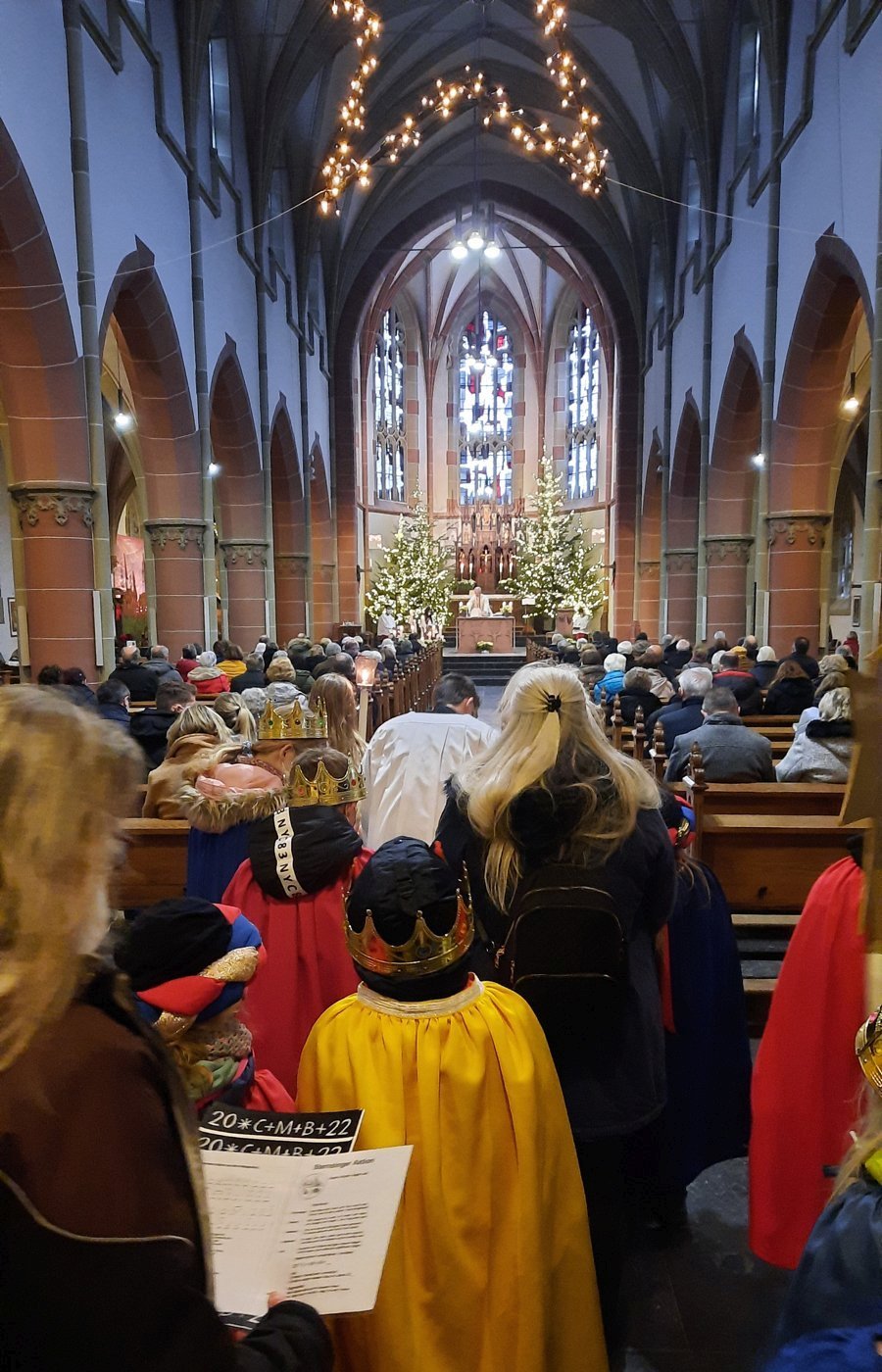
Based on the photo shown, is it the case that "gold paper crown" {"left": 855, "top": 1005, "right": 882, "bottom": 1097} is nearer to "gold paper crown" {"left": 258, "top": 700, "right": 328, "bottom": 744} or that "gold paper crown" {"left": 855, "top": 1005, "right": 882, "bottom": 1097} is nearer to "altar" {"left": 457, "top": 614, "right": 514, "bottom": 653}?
"gold paper crown" {"left": 258, "top": 700, "right": 328, "bottom": 744}

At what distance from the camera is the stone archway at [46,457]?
28.1ft

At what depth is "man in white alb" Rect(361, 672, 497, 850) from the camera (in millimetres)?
3879

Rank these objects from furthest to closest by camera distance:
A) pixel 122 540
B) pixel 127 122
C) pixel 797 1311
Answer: pixel 122 540 < pixel 127 122 < pixel 797 1311

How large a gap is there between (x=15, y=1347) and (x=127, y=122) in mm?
12231

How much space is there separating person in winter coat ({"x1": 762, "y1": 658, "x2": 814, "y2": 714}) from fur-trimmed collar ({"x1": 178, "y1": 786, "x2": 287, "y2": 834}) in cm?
553

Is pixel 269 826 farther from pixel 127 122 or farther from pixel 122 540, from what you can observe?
pixel 122 540

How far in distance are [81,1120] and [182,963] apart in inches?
26.7

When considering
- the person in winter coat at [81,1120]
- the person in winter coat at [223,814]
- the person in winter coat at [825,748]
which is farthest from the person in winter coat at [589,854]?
the person in winter coat at [825,748]

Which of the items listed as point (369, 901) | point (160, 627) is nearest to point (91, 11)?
point (160, 627)

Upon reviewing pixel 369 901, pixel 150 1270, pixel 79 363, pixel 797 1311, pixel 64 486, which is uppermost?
pixel 79 363

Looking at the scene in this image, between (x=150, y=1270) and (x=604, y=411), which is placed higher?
(x=604, y=411)

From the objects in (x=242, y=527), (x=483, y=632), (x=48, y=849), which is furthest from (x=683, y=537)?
(x=48, y=849)

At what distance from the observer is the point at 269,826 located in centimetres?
231

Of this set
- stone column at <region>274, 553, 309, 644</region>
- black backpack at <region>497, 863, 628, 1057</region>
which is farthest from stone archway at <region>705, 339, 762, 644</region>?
black backpack at <region>497, 863, 628, 1057</region>
